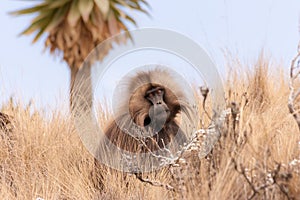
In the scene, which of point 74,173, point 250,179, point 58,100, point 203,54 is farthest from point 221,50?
point 250,179

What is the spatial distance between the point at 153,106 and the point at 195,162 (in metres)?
0.88

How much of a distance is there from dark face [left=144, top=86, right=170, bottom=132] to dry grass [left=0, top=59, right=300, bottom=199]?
0.35m

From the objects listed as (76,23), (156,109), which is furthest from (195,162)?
(76,23)

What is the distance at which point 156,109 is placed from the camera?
402cm

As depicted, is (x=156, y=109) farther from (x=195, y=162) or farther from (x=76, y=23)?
(x=76, y=23)

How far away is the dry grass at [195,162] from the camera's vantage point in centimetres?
284

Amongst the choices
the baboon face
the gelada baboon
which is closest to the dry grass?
the gelada baboon

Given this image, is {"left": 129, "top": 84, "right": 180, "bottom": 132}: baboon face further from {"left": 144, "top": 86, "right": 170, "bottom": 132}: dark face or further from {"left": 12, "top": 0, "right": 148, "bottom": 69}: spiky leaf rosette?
{"left": 12, "top": 0, "right": 148, "bottom": 69}: spiky leaf rosette

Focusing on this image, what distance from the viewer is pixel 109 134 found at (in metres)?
4.28

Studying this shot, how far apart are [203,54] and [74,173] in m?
1.32

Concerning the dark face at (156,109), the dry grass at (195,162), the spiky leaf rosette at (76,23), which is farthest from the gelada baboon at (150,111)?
the spiky leaf rosette at (76,23)

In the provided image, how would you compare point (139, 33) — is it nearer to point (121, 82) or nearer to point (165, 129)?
point (121, 82)

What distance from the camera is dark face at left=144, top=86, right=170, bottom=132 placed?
4.03m

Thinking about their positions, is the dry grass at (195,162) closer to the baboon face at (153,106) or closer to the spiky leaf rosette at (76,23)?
the baboon face at (153,106)
